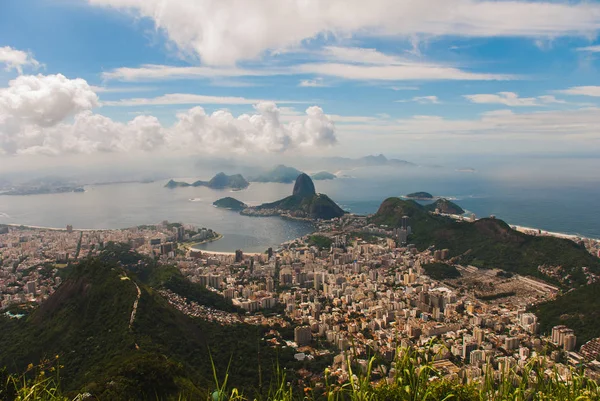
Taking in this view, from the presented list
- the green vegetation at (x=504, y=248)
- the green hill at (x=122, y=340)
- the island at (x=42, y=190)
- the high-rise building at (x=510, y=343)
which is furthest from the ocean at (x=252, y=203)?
the high-rise building at (x=510, y=343)

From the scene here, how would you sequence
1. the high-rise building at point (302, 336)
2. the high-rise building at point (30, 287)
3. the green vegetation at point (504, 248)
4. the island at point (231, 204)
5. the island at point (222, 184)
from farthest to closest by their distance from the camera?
the island at point (222, 184), the island at point (231, 204), the green vegetation at point (504, 248), the high-rise building at point (30, 287), the high-rise building at point (302, 336)

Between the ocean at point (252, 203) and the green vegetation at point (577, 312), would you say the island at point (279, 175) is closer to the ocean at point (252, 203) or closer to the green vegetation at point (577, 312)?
the ocean at point (252, 203)

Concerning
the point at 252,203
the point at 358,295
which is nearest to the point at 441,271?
the point at 358,295

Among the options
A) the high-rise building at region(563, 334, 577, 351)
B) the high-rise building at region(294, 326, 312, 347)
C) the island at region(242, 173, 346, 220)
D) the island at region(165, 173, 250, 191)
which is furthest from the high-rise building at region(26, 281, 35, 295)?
the island at region(165, 173, 250, 191)

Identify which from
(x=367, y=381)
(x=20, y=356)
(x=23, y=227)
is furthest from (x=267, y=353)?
(x=23, y=227)

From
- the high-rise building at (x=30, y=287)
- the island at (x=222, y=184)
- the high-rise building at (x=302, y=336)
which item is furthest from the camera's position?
the island at (x=222, y=184)

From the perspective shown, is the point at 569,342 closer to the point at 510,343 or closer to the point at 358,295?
the point at 510,343

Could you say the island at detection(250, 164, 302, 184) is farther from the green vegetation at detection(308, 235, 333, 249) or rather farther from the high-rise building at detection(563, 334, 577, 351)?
the high-rise building at detection(563, 334, 577, 351)

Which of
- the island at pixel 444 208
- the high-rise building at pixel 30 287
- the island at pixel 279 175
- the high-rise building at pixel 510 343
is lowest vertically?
the high-rise building at pixel 30 287
